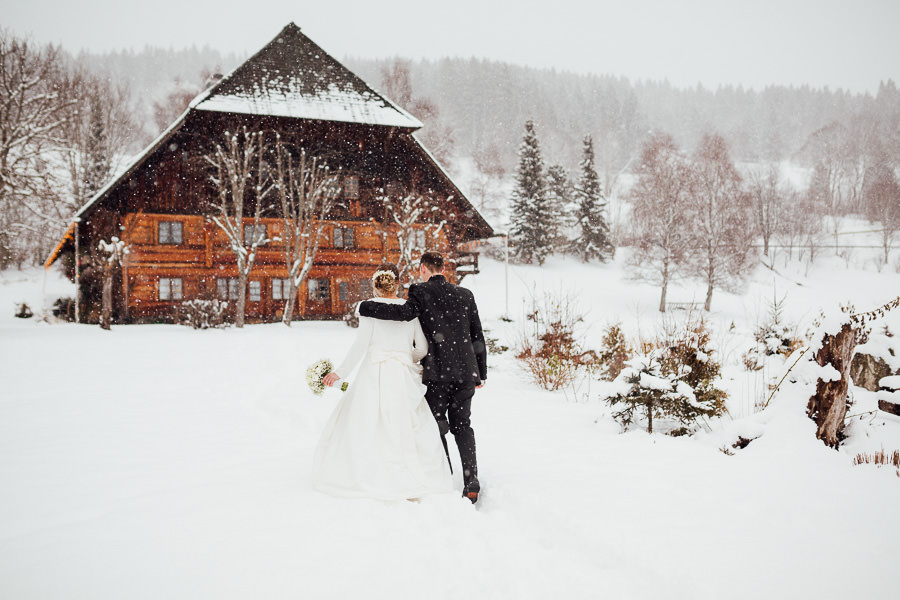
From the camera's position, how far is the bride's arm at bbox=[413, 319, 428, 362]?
453 cm

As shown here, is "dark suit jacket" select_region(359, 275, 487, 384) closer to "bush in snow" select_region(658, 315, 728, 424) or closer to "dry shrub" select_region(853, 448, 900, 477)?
"bush in snow" select_region(658, 315, 728, 424)

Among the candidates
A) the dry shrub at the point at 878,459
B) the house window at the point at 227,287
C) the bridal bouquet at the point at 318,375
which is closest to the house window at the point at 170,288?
the house window at the point at 227,287

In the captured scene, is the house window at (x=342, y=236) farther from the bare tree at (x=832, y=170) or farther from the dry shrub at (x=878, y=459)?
the bare tree at (x=832, y=170)

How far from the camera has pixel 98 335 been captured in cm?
1691

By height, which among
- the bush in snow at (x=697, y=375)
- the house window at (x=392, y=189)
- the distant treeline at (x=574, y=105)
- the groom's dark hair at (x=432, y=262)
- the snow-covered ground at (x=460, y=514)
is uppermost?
the distant treeline at (x=574, y=105)

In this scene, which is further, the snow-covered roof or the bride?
the snow-covered roof

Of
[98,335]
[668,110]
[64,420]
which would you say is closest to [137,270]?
[98,335]

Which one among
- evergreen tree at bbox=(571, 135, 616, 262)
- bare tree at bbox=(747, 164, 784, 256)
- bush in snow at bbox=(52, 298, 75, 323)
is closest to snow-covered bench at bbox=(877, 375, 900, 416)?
bush in snow at bbox=(52, 298, 75, 323)

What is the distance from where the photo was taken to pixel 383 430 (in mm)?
4309

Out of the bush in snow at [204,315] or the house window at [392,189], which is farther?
the house window at [392,189]

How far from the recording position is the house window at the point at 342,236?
23484 millimetres

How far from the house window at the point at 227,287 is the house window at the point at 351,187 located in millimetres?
5922

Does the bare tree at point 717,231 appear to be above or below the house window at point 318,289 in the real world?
above

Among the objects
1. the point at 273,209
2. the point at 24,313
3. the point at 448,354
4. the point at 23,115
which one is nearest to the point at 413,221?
the point at 273,209
